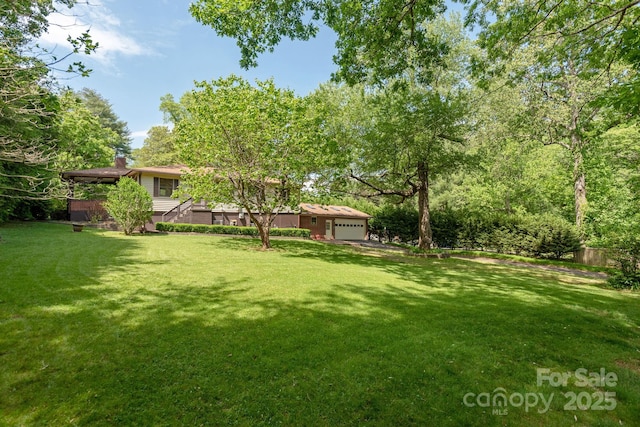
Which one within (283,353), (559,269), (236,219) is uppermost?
(236,219)

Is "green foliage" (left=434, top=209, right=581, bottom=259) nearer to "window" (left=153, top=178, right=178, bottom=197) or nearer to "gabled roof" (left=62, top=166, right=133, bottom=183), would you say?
"window" (left=153, top=178, right=178, bottom=197)

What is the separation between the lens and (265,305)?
5812 mm

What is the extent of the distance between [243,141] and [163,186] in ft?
42.9

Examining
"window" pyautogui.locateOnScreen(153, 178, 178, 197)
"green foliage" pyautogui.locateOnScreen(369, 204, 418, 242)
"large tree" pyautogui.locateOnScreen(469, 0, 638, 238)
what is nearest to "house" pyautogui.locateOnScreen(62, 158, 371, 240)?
"window" pyautogui.locateOnScreen(153, 178, 178, 197)

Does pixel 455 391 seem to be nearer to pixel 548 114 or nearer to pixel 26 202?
pixel 548 114

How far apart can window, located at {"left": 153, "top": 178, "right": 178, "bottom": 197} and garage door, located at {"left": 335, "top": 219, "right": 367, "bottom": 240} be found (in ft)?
54.2

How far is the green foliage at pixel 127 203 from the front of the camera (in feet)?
52.6

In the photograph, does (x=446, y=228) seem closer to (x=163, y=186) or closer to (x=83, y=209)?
(x=163, y=186)

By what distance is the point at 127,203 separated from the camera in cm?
1608

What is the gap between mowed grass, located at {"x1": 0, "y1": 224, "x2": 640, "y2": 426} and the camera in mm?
2848

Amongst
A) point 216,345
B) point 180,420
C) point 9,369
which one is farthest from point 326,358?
point 9,369

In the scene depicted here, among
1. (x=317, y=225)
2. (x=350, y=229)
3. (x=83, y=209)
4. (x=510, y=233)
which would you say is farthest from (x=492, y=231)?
(x=83, y=209)

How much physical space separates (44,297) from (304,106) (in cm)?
1186

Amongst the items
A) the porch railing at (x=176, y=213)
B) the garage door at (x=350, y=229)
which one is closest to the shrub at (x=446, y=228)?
the garage door at (x=350, y=229)
